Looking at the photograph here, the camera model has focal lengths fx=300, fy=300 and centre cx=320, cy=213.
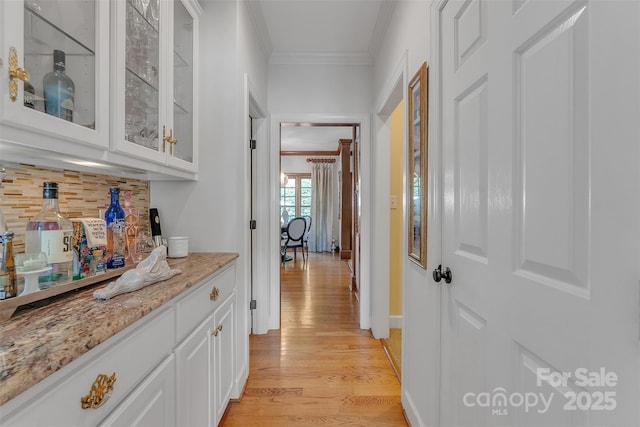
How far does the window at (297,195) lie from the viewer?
8.48 metres

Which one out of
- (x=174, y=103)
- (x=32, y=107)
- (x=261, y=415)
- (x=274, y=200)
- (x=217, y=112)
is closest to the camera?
(x=32, y=107)

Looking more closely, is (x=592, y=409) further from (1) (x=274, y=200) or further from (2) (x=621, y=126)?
(1) (x=274, y=200)

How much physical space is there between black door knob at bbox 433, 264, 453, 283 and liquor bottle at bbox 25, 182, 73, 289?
4.40ft

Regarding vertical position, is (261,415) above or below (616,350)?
below

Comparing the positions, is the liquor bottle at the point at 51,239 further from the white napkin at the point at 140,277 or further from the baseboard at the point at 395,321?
the baseboard at the point at 395,321

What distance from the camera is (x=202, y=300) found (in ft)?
4.28

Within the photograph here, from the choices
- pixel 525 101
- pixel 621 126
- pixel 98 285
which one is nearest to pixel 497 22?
pixel 525 101

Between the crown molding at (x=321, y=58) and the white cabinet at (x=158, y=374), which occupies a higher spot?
the crown molding at (x=321, y=58)

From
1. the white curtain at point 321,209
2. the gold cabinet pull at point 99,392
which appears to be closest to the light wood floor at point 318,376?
the gold cabinet pull at point 99,392

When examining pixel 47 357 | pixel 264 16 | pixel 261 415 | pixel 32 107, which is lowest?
pixel 261 415

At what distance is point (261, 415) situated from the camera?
5.70 feet

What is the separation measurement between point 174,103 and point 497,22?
1439mm

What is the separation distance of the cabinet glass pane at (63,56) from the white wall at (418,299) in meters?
1.33

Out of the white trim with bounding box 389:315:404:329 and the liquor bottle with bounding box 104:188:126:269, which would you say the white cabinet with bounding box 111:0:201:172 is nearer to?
the liquor bottle with bounding box 104:188:126:269
